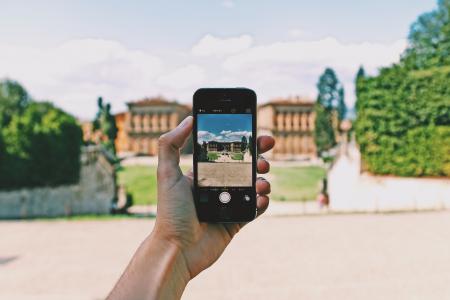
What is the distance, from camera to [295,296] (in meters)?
9.62

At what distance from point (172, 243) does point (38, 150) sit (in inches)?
954

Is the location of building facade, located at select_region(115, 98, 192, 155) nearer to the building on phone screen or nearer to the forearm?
the building on phone screen

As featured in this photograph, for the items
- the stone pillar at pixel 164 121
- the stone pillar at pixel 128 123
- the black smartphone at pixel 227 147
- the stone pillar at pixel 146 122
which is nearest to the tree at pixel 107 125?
the stone pillar at pixel 128 123

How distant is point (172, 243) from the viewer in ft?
11.0

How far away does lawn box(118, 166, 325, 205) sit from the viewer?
116ft

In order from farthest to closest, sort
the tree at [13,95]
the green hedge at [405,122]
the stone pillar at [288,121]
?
the stone pillar at [288,121] < the tree at [13,95] < the green hedge at [405,122]

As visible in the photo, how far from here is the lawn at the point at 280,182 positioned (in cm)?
3550

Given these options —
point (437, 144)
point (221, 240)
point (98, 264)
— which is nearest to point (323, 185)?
point (437, 144)

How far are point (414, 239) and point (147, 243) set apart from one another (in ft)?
46.7

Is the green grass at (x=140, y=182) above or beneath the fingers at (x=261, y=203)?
beneath

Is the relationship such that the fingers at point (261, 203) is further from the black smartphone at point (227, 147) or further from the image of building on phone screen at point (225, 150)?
the image of building on phone screen at point (225, 150)

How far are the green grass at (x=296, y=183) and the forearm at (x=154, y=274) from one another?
29812mm

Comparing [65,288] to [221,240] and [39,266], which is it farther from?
[221,240]

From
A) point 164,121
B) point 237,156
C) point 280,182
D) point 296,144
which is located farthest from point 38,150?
point 296,144
